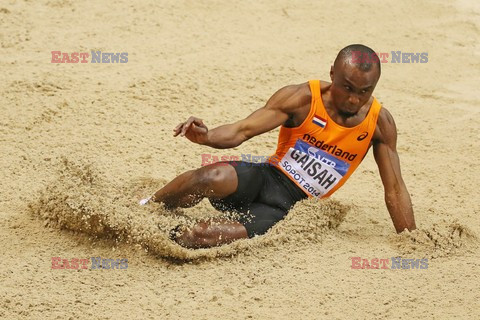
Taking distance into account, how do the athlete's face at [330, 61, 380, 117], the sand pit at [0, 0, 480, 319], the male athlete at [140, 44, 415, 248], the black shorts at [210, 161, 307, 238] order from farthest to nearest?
the black shorts at [210, 161, 307, 238] < the male athlete at [140, 44, 415, 248] < the athlete's face at [330, 61, 380, 117] < the sand pit at [0, 0, 480, 319]

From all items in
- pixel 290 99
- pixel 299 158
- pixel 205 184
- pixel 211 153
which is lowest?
pixel 211 153

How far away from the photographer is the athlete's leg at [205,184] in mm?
4871

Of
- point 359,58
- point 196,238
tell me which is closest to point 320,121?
point 359,58

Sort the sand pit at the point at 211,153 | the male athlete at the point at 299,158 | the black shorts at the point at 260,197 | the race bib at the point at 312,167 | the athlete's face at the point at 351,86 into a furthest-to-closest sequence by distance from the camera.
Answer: the race bib at the point at 312,167 → the black shorts at the point at 260,197 → the male athlete at the point at 299,158 → the athlete's face at the point at 351,86 → the sand pit at the point at 211,153

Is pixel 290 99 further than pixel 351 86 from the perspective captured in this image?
Yes

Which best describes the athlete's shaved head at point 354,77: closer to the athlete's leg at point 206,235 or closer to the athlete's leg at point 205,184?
the athlete's leg at point 205,184

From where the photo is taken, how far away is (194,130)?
184 inches

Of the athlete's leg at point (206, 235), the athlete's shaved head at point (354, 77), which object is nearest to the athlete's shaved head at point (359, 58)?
the athlete's shaved head at point (354, 77)

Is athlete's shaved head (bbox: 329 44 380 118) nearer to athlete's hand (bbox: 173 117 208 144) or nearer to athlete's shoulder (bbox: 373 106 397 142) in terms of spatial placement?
athlete's shoulder (bbox: 373 106 397 142)

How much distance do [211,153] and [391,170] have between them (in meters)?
1.72

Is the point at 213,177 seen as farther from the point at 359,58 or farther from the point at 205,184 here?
the point at 359,58

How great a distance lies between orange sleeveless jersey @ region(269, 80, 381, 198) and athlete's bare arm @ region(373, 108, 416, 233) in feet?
0.22

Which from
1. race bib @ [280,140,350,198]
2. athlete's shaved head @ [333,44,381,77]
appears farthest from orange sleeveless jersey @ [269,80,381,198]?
athlete's shaved head @ [333,44,381,77]

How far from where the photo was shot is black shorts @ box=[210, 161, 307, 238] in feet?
16.4
